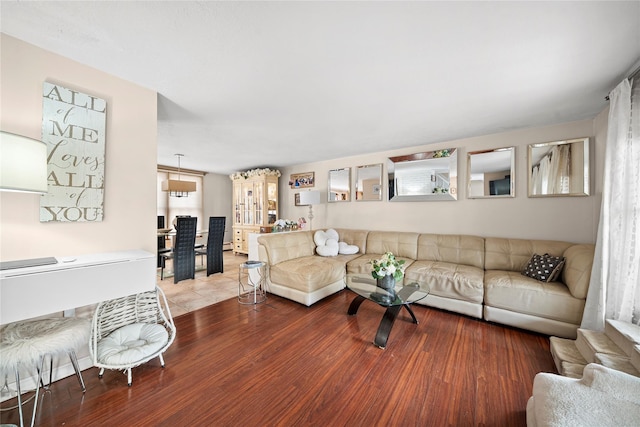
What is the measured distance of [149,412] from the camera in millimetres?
1366

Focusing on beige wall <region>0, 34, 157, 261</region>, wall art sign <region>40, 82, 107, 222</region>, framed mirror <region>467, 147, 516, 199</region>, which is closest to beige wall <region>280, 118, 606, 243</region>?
framed mirror <region>467, 147, 516, 199</region>

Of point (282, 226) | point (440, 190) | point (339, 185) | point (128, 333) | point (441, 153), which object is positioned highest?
point (441, 153)

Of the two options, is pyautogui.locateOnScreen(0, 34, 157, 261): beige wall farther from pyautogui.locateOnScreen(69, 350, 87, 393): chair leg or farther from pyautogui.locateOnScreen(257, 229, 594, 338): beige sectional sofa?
pyautogui.locateOnScreen(257, 229, 594, 338): beige sectional sofa

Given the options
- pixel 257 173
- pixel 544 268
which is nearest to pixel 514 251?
pixel 544 268

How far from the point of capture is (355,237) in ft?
13.8

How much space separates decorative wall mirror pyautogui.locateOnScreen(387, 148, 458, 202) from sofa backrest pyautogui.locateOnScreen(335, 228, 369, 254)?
85cm

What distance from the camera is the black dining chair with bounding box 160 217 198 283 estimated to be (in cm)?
378

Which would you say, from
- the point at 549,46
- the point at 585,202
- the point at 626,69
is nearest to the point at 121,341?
the point at 549,46

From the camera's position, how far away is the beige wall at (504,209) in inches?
106

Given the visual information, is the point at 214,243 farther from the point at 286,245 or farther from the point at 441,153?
the point at 441,153

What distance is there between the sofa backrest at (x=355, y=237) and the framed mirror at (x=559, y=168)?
7.97 ft

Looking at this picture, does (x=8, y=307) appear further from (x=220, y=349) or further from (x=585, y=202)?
(x=585, y=202)

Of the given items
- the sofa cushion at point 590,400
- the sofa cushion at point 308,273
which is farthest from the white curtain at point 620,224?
the sofa cushion at point 308,273

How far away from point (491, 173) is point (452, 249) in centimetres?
125
